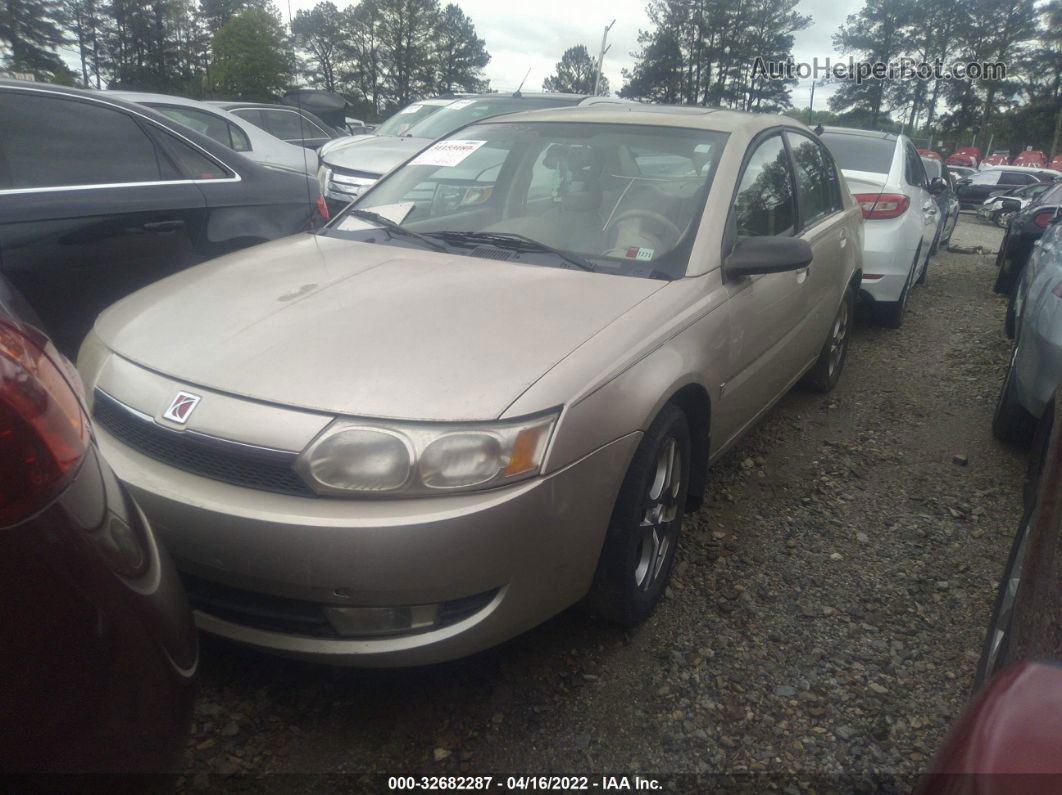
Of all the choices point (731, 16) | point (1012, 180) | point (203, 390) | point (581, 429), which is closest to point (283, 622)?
point (203, 390)

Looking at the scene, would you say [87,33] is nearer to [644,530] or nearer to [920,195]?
[920,195]

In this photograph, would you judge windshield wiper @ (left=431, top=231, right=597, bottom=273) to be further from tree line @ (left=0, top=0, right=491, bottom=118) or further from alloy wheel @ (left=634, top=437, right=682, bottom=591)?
tree line @ (left=0, top=0, right=491, bottom=118)

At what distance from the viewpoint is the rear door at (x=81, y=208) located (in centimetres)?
330

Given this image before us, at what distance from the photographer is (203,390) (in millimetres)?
2021

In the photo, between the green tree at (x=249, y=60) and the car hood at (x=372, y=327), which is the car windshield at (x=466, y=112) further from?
the green tree at (x=249, y=60)

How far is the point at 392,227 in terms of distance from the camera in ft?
10.5

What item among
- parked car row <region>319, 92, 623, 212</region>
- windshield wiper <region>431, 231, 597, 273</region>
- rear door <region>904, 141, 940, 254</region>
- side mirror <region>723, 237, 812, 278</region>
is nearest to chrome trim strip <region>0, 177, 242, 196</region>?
windshield wiper <region>431, 231, 597, 273</region>

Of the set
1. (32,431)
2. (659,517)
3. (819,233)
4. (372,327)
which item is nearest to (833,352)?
(819,233)

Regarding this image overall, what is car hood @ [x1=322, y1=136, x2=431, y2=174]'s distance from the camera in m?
7.58

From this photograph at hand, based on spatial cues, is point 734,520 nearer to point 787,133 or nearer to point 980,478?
point 980,478

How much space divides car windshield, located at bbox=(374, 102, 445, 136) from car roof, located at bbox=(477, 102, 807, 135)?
5.72m

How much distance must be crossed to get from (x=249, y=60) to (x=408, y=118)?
1880 cm

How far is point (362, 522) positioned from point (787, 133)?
301 centimetres

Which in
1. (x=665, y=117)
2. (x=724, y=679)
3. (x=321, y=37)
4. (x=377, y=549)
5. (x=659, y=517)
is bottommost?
(x=724, y=679)
